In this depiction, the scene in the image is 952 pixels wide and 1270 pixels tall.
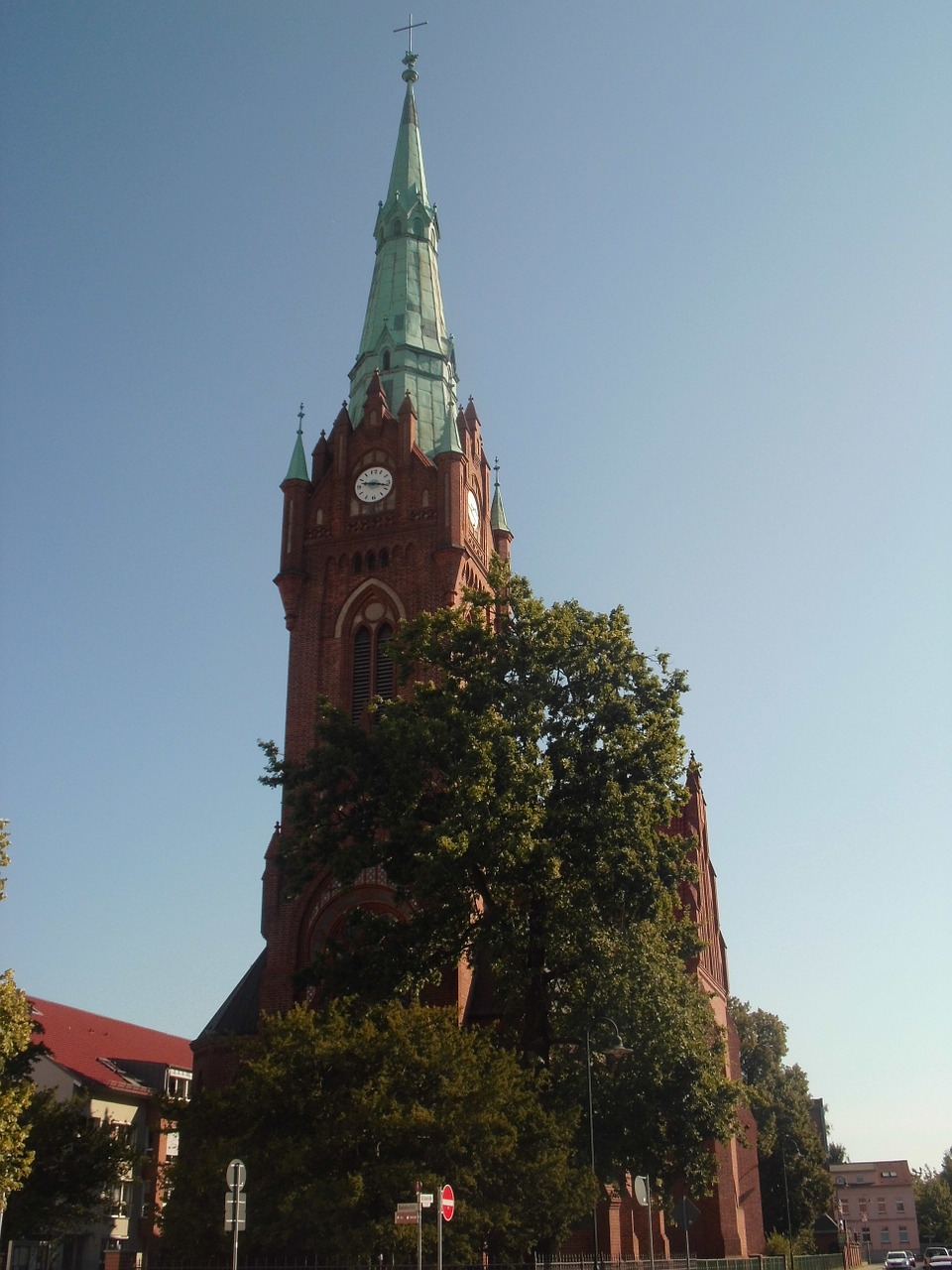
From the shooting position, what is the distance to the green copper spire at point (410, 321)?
4450cm

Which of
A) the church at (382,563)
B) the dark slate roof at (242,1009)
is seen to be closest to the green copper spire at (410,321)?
the church at (382,563)

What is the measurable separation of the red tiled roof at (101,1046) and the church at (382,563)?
8424 mm

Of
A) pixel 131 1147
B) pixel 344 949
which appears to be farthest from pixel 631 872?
pixel 131 1147

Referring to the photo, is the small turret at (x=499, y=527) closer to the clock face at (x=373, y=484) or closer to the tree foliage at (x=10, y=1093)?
the clock face at (x=373, y=484)

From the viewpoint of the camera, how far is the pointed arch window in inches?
1519

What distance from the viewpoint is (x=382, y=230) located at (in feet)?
163

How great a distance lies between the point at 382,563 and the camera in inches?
1592

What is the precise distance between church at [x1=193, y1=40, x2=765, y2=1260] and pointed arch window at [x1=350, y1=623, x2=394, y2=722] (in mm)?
44

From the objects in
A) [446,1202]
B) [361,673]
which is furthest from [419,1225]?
[361,673]

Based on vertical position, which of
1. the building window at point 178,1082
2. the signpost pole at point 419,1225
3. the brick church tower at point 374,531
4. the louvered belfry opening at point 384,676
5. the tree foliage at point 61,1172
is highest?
the brick church tower at point 374,531

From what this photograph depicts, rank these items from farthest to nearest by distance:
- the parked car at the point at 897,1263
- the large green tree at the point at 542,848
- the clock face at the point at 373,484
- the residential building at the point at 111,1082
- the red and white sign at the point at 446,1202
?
the parked car at the point at 897,1263, the clock face at the point at 373,484, the residential building at the point at 111,1082, the large green tree at the point at 542,848, the red and white sign at the point at 446,1202

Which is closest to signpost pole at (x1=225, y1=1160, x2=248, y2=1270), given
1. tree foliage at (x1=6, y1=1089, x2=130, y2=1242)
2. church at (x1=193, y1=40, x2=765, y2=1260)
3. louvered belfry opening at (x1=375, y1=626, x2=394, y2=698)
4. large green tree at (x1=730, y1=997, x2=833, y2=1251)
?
tree foliage at (x1=6, y1=1089, x2=130, y2=1242)

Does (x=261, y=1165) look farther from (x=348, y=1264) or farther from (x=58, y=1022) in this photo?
(x=58, y=1022)

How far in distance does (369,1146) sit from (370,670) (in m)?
18.2
